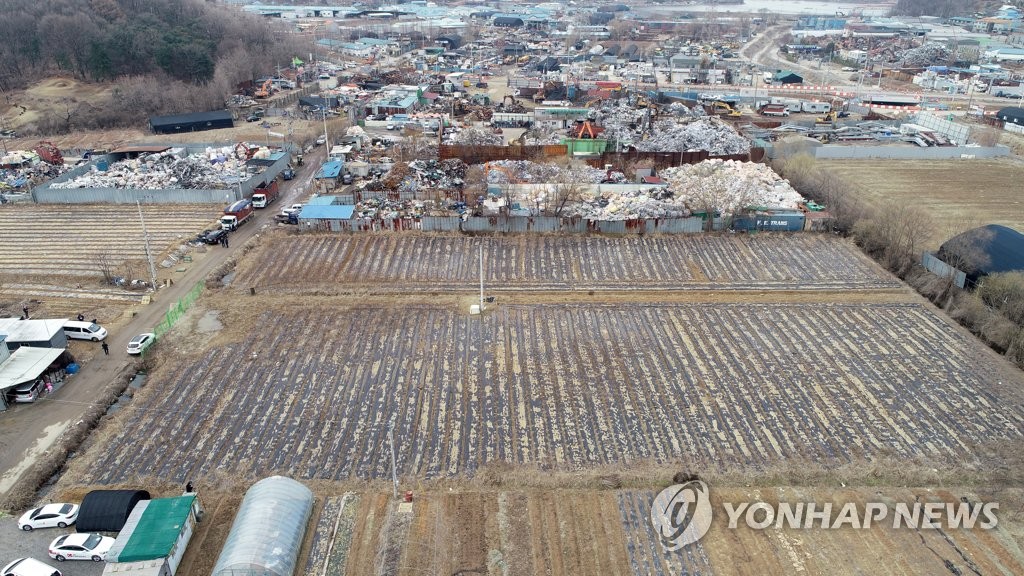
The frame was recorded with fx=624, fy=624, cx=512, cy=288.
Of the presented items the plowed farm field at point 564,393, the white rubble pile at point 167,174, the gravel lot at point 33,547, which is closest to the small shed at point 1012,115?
the plowed farm field at point 564,393

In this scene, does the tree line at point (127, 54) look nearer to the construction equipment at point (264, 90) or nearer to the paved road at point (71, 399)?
the construction equipment at point (264, 90)

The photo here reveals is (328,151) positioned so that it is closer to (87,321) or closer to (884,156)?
(87,321)

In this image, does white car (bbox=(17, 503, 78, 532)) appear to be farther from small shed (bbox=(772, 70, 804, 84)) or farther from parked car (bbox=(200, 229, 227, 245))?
small shed (bbox=(772, 70, 804, 84))

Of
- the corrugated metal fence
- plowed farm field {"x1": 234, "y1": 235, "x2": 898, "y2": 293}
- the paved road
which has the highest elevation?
the corrugated metal fence

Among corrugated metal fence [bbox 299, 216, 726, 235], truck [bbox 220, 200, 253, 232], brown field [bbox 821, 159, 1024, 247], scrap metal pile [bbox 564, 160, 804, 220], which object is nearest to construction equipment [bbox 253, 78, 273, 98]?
→ truck [bbox 220, 200, 253, 232]

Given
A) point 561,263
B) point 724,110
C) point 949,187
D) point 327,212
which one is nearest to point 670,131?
point 724,110

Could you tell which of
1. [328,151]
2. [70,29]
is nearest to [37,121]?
[70,29]
